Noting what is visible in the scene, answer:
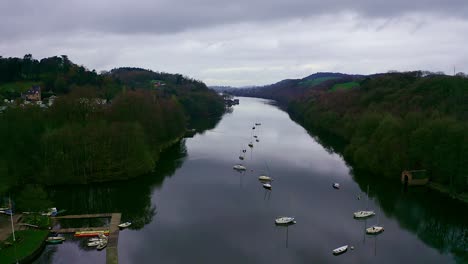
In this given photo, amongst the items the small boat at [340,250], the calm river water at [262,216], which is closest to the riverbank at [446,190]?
the calm river water at [262,216]

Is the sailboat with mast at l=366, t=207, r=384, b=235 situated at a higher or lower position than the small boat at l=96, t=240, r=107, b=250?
lower

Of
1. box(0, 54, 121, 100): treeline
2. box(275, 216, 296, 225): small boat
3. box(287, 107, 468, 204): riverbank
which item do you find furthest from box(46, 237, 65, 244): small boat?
box(0, 54, 121, 100): treeline

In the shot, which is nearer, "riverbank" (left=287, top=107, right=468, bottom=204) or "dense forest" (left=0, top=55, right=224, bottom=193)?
"riverbank" (left=287, top=107, right=468, bottom=204)

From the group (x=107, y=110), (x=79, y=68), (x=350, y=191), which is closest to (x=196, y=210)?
(x=350, y=191)

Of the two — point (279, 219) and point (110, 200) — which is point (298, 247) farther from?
point (110, 200)

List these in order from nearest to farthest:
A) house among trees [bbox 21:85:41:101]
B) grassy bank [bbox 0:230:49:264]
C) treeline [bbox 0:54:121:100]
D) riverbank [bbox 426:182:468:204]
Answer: grassy bank [bbox 0:230:49:264]
riverbank [bbox 426:182:468:204]
house among trees [bbox 21:85:41:101]
treeline [bbox 0:54:121:100]

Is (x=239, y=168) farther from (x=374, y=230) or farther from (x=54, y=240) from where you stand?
(x=54, y=240)

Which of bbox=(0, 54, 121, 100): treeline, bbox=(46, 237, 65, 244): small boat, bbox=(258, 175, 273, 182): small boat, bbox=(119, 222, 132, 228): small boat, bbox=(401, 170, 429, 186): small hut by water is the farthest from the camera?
bbox=(0, 54, 121, 100): treeline

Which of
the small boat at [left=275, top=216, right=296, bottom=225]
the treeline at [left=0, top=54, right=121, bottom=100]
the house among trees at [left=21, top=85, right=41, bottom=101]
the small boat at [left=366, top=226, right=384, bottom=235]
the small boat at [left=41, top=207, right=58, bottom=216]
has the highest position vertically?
the treeline at [left=0, top=54, right=121, bottom=100]

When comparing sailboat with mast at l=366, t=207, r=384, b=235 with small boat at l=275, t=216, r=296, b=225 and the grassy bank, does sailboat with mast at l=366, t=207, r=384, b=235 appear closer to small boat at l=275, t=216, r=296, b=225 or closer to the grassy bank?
small boat at l=275, t=216, r=296, b=225
